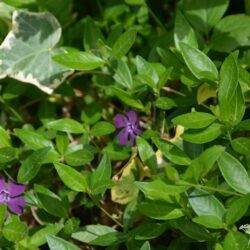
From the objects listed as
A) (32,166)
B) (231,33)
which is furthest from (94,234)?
(231,33)

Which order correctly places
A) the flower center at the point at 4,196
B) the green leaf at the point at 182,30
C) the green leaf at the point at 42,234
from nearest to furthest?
the green leaf at the point at 42,234 < the flower center at the point at 4,196 < the green leaf at the point at 182,30

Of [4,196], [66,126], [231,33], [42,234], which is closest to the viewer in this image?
[42,234]

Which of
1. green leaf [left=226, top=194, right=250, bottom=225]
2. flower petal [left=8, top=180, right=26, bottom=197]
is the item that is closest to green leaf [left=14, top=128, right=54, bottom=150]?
flower petal [left=8, top=180, right=26, bottom=197]

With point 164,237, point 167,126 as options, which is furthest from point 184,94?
point 164,237

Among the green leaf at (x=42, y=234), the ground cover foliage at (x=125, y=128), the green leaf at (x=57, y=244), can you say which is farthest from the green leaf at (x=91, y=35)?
the green leaf at (x=57, y=244)

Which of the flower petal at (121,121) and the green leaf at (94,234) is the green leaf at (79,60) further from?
the green leaf at (94,234)

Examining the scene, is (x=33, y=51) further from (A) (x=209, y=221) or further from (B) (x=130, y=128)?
(A) (x=209, y=221)

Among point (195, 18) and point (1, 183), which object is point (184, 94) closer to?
point (195, 18)
